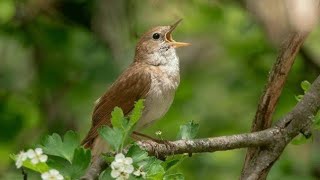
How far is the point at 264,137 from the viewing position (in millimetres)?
4461

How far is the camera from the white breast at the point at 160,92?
5547 mm

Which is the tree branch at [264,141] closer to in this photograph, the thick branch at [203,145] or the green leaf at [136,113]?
the thick branch at [203,145]

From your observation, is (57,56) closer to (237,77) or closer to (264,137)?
(237,77)

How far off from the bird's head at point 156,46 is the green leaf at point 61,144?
7.41 feet

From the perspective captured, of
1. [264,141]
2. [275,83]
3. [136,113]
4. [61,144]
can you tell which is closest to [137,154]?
[136,113]

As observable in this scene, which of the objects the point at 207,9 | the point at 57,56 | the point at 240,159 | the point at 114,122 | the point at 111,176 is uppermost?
the point at 207,9

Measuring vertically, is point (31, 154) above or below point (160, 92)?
below

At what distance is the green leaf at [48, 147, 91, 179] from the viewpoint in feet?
12.7

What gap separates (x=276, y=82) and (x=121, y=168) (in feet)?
4.09

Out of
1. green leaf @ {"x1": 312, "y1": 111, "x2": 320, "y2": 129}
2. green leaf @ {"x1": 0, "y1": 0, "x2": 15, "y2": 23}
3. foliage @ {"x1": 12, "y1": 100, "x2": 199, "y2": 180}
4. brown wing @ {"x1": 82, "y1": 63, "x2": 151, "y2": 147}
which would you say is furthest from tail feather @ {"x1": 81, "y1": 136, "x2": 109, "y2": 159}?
green leaf @ {"x1": 0, "y1": 0, "x2": 15, "y2": 23}

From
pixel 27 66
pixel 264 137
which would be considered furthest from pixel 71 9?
pixel 264 137

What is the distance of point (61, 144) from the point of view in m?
4.05

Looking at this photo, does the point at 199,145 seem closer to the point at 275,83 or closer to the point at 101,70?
the point at 275,83

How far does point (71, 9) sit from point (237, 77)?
162 cm
